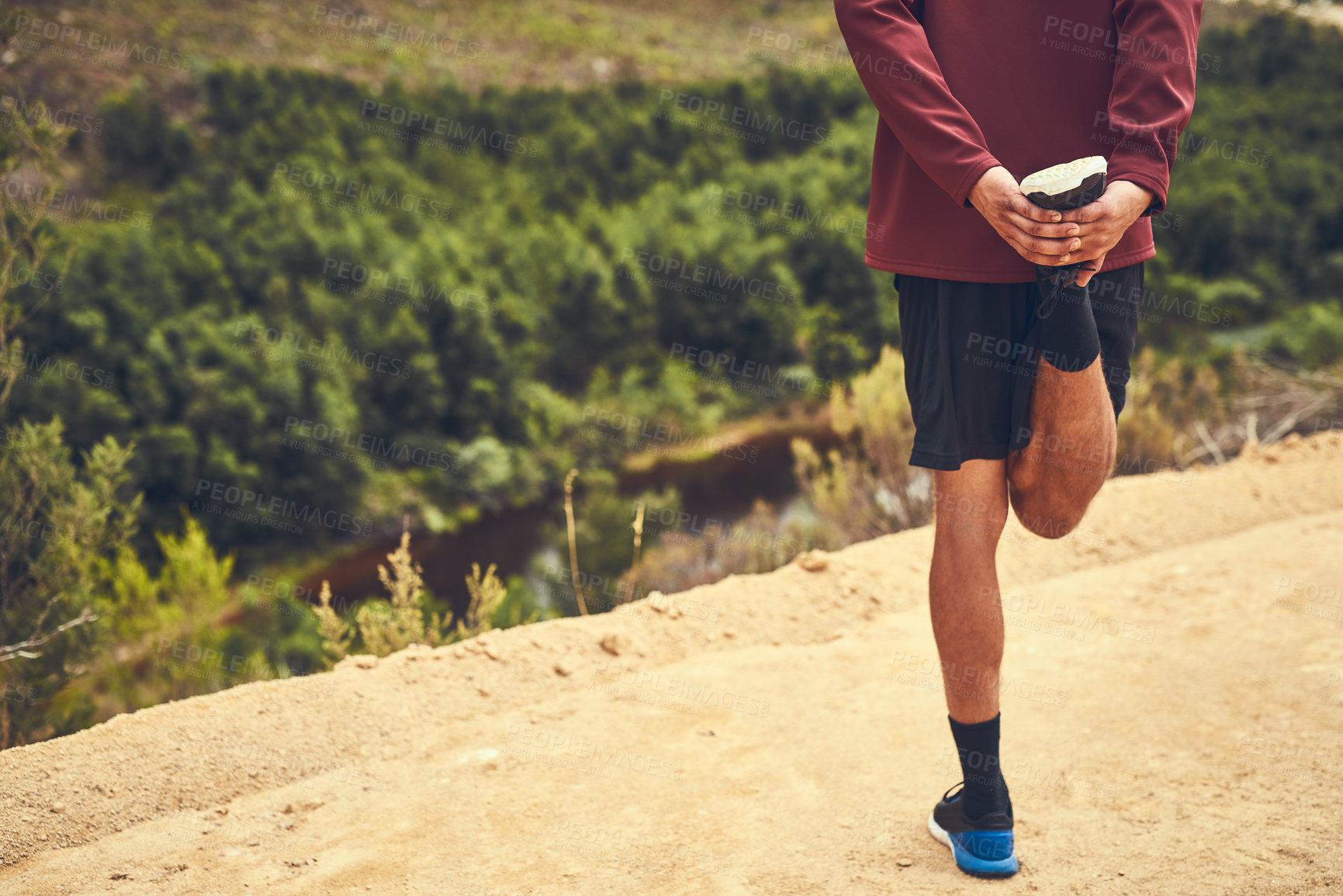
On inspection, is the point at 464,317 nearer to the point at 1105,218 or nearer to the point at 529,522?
the point at 529,522

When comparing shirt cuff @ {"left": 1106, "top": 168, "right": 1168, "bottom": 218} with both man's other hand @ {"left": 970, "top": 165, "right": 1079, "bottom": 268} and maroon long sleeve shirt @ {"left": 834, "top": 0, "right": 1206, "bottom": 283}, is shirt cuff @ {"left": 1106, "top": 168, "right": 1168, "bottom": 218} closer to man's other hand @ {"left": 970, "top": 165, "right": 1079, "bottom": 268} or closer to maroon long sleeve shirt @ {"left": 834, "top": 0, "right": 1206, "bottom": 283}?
maroon long sleeve shirt @ {"left": 834, "top": 0, "right": 1206, "bottom": 283}

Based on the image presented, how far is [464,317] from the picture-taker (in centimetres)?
1514

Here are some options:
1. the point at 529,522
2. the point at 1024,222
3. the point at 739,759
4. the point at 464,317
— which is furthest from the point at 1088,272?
the point at 464,317

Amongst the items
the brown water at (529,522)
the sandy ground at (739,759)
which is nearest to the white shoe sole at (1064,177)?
the sandy ground at (739,759)

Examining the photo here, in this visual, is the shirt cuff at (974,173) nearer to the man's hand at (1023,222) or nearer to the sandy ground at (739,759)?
the man's hand at (1023,222)

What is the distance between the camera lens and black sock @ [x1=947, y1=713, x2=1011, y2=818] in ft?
6.18

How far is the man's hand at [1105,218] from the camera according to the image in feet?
4.99

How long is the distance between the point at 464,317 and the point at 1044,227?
14285 millimetres

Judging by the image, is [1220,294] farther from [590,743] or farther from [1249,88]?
[590,743]

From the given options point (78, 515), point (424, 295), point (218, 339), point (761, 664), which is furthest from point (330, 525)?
point (761, 664)

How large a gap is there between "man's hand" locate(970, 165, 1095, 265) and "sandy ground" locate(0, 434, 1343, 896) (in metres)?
1.23

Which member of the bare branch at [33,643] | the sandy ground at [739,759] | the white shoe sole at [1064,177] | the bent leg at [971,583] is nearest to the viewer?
the white shoe sole at [1064,177]

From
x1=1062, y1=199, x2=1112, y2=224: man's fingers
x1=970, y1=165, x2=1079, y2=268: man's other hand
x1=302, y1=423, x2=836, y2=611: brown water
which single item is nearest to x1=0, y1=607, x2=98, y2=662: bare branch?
x1=970, y1=165, x2=1079, y2=268: man's other hand

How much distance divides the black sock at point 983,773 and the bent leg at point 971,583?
3 cm
